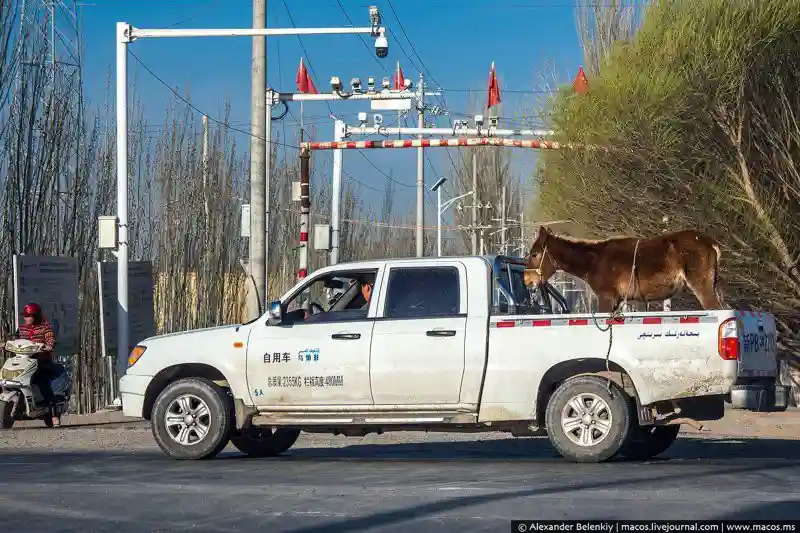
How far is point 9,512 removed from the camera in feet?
28.8

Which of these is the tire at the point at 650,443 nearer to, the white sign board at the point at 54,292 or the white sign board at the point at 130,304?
the white sign board at the point at 54,292

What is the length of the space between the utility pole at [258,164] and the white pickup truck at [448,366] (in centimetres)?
855

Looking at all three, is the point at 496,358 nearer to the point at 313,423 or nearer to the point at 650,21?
the point at 313,423

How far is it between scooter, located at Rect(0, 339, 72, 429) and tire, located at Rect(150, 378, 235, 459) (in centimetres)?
487

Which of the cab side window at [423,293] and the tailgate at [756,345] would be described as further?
the cab side window at [423,293]

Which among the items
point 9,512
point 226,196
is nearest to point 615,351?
point 9,512

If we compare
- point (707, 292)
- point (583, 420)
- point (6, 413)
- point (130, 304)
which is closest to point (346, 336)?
point (583, 420)

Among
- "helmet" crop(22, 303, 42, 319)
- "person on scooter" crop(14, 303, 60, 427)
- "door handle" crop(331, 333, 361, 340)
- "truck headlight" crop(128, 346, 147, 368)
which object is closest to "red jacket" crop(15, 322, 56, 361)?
"person on scooter" crop(14, 303, 60, 427)

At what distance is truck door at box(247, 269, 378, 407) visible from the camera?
39.3ft

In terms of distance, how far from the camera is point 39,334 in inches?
663

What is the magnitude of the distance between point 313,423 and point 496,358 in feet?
6.32

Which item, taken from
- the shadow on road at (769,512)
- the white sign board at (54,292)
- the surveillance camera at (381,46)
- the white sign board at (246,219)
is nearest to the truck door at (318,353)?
the shadow on road at (769,512)

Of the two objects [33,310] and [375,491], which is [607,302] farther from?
[33,310]

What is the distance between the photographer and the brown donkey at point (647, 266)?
12.8 m
